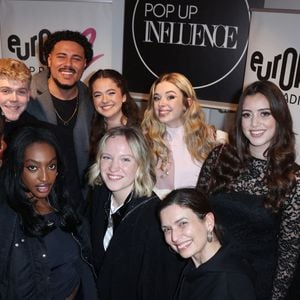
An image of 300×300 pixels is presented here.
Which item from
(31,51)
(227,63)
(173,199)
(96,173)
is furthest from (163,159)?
(31,51)

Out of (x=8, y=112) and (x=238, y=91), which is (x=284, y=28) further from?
(x=8, y=112)

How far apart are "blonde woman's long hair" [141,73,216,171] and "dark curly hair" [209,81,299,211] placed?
739 millimetres

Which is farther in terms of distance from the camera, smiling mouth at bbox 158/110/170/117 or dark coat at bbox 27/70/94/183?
dark coat at bbox 27/70/94/183

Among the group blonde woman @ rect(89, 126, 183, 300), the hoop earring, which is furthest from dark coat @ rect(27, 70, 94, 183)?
the hoop earring

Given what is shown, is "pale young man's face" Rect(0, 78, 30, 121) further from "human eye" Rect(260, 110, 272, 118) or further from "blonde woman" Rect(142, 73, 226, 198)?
"human eye" Rect(260, 110, 272, 118)

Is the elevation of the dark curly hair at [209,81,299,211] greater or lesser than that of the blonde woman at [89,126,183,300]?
greater

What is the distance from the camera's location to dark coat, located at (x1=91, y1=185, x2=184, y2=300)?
1.95 metres

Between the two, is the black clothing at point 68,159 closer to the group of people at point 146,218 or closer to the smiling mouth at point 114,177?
the group of people at point 146,218

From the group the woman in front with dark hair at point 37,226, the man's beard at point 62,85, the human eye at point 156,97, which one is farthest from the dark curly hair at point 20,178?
the man's beard at point 62,85

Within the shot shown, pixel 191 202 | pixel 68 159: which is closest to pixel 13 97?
pixel 68 159

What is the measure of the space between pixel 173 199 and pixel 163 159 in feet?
3.93

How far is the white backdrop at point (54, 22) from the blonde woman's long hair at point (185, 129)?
6.70 feet

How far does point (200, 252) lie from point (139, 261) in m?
0.42

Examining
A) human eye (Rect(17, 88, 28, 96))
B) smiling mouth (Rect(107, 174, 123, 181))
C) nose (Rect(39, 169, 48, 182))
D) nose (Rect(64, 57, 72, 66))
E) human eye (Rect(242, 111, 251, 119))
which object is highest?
nose (Rect(64, 57, 72, 66))
